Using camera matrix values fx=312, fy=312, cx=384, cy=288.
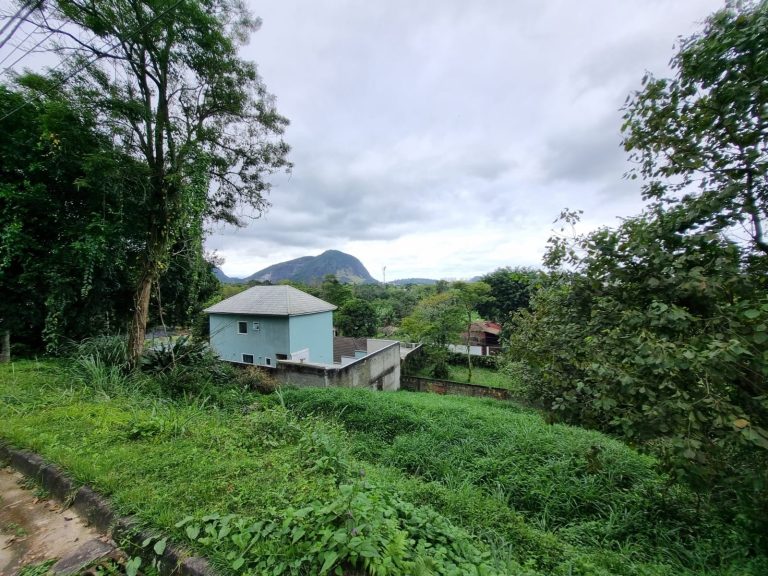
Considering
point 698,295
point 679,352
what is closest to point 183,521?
point 679,352

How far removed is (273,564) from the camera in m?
1.33

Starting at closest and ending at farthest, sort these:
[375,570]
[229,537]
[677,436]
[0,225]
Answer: [375,570] < [229,537] < [677,436] < [0,225]

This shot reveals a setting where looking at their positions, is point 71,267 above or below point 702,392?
above

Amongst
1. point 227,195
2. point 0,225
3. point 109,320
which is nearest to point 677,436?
point 227,195

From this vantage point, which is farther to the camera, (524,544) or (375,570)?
(524,544)

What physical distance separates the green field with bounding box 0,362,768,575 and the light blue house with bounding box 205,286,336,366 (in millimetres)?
8159

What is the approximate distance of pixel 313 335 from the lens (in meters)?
13.8

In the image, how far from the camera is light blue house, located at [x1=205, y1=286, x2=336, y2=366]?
41.5 feet

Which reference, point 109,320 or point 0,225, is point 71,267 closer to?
point 0,225

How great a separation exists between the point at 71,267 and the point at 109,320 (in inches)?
67.5

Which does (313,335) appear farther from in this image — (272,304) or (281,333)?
(272,304)

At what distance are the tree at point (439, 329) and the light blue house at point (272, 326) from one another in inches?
245

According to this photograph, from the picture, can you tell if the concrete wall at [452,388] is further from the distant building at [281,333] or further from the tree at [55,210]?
the tree at [55,210]

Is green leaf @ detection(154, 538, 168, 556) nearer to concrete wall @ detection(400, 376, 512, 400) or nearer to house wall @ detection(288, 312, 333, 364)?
house wall @ detection(288, 312, 333, 364)
